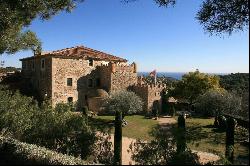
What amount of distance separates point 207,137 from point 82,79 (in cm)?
1901

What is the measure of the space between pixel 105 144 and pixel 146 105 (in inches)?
896

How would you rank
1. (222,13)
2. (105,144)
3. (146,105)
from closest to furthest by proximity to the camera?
(222,13) < (105,144) < (146,105)

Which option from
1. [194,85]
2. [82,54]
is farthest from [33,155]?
[194,85]

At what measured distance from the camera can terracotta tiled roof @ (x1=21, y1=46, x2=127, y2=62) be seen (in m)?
39.2

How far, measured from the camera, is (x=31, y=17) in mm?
18250

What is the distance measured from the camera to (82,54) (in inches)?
1609

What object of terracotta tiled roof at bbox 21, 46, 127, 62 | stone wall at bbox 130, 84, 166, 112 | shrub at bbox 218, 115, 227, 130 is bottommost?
shrub at bbox 218, 115, 227, 130

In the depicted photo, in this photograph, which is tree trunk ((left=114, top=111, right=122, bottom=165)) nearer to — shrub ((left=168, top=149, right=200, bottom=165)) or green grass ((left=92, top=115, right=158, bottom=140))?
shrub ((left=168, top=149, right=200, bottom=165))

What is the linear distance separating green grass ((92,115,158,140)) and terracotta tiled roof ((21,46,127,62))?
9472 millimetres

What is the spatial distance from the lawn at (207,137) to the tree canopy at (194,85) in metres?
9.69

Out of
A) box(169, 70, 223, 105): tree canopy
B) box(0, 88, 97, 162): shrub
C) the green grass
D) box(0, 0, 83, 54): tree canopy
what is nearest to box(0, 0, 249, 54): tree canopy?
box(0, 0, 83, 54): tree canopy

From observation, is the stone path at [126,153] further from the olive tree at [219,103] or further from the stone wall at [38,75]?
the stone wall at [38,75]

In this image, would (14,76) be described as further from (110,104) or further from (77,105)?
(110,104)

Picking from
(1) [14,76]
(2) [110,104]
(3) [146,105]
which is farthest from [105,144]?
(1) [14,76]
